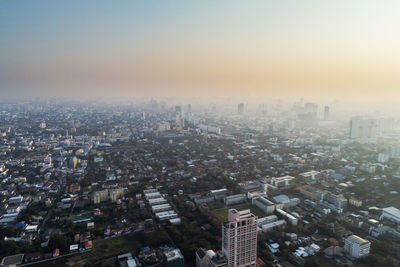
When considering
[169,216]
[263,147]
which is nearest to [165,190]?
[169,216]

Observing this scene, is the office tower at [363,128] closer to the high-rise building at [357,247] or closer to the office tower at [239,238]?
the high-rise building at [357,247]

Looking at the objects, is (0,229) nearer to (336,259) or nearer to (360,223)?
(336,259)

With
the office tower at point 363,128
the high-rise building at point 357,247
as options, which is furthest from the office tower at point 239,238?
the office tower at point 363,128

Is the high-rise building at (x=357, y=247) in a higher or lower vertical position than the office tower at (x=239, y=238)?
lower

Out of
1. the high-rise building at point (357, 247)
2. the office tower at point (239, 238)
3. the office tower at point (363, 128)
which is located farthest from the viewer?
the office tower at point (363, 128)

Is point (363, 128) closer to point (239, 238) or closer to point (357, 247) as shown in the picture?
point (357, 247)

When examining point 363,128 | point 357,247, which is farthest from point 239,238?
point 363,128

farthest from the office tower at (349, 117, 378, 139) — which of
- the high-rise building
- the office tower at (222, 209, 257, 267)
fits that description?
the office tower at (222, 209, 257, 267)
